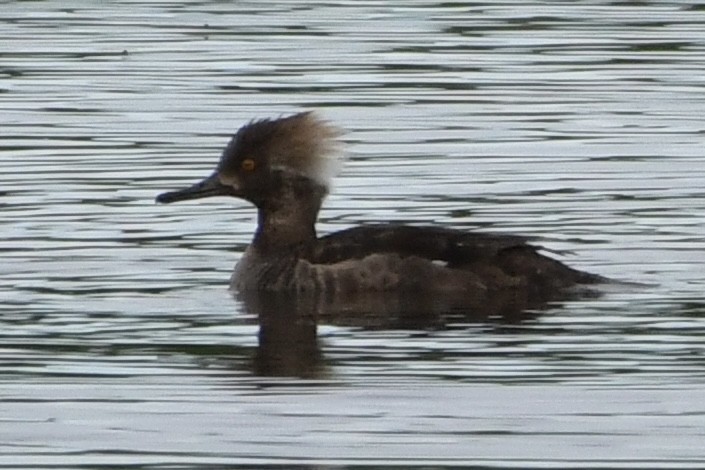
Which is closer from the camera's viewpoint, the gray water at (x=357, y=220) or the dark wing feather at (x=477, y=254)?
the gray water at (x=357, y=220)

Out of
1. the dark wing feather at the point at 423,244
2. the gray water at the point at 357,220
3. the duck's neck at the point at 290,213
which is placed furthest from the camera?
the duck's neck at the point at 290,213

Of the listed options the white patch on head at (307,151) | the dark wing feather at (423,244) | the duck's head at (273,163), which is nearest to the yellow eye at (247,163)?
the duck's head at (273,163)

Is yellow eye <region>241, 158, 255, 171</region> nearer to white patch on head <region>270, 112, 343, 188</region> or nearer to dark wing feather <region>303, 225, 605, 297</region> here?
white patch on head <region>270, 112, 343, 188</region>

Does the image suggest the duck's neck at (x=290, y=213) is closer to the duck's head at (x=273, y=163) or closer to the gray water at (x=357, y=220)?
the duck's head at (x=273, y=163)

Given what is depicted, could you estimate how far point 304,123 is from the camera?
1630 centimetres

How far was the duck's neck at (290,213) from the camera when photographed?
16.1m

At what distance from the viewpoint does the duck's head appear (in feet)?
53.1

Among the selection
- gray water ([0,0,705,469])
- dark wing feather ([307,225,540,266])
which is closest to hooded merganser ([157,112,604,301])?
dark wing feather ([307,225,540,266])

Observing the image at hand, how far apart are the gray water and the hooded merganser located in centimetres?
39

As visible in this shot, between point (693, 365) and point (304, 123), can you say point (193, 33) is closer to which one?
point (304, 123)

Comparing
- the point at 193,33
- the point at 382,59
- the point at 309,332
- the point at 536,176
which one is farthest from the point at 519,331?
the point at 193,33

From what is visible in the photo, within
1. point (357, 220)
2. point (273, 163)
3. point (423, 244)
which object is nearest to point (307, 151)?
point (273, 163)

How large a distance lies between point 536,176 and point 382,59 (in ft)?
20.1

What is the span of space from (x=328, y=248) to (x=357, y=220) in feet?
6.99
